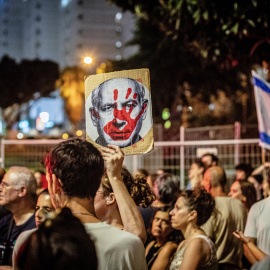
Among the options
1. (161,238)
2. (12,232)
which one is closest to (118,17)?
(161,238)

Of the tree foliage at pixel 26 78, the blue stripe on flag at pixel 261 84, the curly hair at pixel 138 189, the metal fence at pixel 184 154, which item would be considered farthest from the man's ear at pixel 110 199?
the tree foliage at pixel 26 78

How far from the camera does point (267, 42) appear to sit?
34.7 feet

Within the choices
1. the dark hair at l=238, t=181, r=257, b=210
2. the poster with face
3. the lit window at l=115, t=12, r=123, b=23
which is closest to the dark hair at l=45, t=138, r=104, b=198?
the poster with face

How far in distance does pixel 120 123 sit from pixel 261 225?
2.15 meters

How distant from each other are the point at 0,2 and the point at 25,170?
124748mm

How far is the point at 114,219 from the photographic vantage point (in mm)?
3879

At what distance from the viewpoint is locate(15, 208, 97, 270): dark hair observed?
2318 mm

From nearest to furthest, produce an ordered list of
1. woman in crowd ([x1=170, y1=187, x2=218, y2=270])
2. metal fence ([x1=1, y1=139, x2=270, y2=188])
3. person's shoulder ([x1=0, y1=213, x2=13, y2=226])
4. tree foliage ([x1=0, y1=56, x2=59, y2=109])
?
woman in crowd ([x1=170, y1=187, x2=218, y2=270]) < person's shoulder ([x1=0, y1=213, x2=13, y2=226]) < metal fence ([x1=1, y1=139, x2=270, y2=188]) < tree foliage ([x1=0, y1=56, x2=59, y2=109])

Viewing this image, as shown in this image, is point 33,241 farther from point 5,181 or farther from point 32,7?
point 32,7

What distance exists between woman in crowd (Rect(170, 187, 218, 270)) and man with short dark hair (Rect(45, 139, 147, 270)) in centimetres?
152

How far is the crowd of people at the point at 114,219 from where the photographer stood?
2.41m

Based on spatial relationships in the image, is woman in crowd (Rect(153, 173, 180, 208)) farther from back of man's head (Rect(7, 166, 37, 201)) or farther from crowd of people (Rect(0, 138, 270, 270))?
back of man's head (Rect(7, 166, 37, 201))

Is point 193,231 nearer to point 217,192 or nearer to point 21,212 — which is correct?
point 21,212

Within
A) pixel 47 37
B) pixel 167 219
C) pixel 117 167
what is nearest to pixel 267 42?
pixel 167 219
